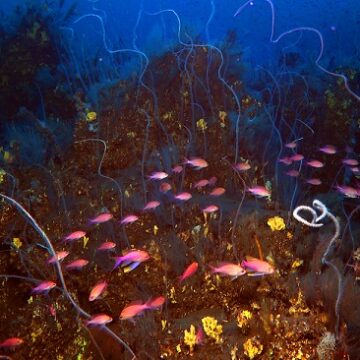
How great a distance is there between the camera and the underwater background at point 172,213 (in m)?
3.67

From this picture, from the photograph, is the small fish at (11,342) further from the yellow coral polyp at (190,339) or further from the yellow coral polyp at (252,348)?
the yellow coral polyp at (252,348)

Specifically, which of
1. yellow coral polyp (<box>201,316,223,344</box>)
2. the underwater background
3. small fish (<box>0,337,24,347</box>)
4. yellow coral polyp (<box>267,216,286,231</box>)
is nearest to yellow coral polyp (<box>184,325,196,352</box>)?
the underwater background

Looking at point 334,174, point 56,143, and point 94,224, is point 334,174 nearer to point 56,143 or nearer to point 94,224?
point 94,224

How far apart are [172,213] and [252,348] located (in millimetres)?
2484

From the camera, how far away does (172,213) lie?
5457mm

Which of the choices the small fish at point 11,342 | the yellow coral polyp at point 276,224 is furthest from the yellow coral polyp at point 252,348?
the small fish at point 11,342

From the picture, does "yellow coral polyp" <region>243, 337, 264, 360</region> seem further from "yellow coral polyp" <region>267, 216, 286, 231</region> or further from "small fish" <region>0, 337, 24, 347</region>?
"small fish" <region>0, 337, 24, 347</region>

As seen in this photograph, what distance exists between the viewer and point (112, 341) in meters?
4.01

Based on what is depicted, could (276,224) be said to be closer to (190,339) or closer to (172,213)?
→ (172,213)

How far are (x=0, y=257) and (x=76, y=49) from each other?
10068mm

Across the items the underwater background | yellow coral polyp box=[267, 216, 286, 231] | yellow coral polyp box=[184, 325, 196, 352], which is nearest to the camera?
yellow coral polyp box=[184, 325, 196, 352]

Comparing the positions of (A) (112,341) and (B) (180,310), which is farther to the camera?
(B) (180,310)

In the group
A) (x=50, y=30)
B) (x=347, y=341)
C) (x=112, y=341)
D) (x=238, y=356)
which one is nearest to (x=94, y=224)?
(x=112, y=341)

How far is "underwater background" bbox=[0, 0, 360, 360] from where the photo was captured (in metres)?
3.67
